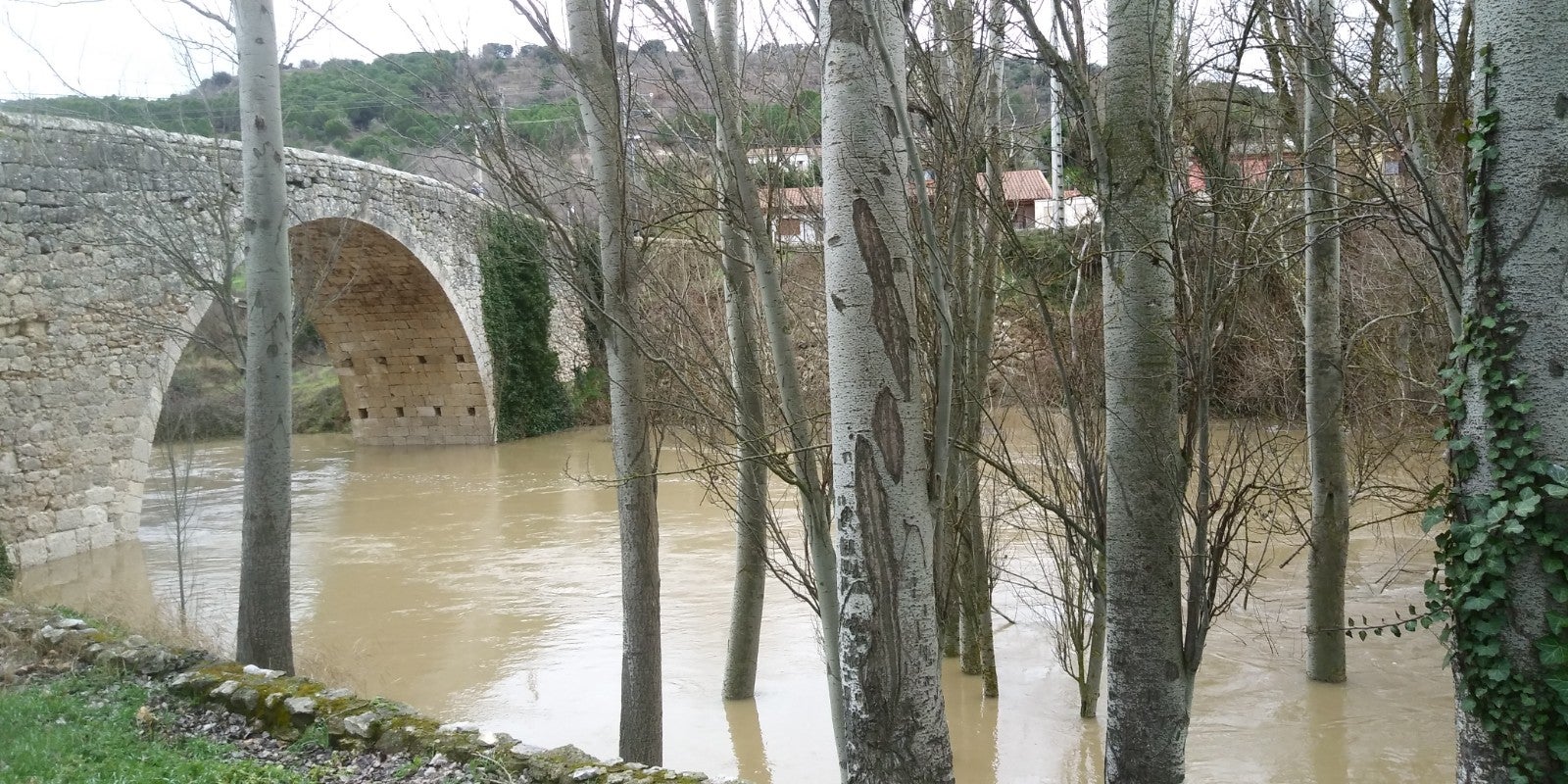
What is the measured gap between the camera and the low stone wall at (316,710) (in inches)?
144

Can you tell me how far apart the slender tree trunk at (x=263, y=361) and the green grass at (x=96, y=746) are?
37.1 inches

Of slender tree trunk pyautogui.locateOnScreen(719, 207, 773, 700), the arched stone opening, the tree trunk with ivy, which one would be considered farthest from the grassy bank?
the tree trunk with ivy

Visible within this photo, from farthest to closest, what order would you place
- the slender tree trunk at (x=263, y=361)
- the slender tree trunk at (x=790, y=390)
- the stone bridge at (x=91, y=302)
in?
the stone bridge at (x=91, y=302) < the slender tree trunk at (x=263, y=361) < the slender tree trunk at (x=790, y=390)

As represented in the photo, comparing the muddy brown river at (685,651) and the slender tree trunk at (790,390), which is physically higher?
the slender tree trunk at (790,390)

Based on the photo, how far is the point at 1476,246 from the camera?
3094 mm

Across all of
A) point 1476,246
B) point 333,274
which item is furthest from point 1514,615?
point 333,274

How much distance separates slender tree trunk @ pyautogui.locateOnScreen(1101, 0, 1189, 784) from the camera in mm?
3502

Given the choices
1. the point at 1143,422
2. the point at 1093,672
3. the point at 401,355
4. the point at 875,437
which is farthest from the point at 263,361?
the point at 401,355

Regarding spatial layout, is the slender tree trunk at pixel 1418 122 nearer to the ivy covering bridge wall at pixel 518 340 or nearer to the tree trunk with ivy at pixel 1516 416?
the tree trunk with ivy at pixel 1516 416

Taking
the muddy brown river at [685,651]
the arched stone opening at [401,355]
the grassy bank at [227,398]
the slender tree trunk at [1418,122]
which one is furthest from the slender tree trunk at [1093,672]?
the arched stone opening at [401,355]

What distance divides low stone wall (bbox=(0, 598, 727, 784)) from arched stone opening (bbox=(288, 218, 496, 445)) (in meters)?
12.6

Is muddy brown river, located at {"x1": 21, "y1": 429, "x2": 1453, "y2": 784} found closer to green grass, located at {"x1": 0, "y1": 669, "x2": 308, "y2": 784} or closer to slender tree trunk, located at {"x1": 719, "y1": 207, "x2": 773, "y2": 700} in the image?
slender tree trunk, located at {"x1": 719, "y1": 207, "x2": 773, "y2": 700}

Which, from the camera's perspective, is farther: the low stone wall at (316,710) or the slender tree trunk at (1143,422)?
the low stone wall at (316,710)

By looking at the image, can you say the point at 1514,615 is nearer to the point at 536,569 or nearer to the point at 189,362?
the point at 536,569
